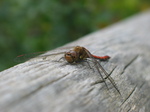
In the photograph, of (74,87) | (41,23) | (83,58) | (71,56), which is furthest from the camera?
(41,23)

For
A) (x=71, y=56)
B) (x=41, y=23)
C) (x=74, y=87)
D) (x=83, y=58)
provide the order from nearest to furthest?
1. (x=74, y=87)
2. (x=71, y=56)
3. (x=83, y=58)
4. (x=41, y=23)

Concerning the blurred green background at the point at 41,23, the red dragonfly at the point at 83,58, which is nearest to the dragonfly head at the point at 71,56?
the red dragonfly at the point at 83,58

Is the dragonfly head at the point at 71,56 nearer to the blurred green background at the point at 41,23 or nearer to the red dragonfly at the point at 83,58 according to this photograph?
the red dragonfly at the point at 83,58

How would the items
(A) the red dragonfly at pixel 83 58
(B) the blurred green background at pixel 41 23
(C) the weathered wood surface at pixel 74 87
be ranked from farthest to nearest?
(B) the blurred green background at pixel 41 23 < (A) the red dragonfly at pixel 83 58 < (C) the weathered wood surface at pixel 74 87

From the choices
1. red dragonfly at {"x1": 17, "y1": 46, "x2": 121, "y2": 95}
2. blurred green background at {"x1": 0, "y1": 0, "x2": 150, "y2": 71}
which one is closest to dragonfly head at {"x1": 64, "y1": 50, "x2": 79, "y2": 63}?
red dragonfly at {"x1": 17, "y1": 46, "x2": 121, "y2": 95}

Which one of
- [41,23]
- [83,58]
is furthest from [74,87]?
[41,23]

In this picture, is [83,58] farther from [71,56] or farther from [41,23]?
[41,23]

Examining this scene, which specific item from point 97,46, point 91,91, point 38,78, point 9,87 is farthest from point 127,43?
point 9,87
